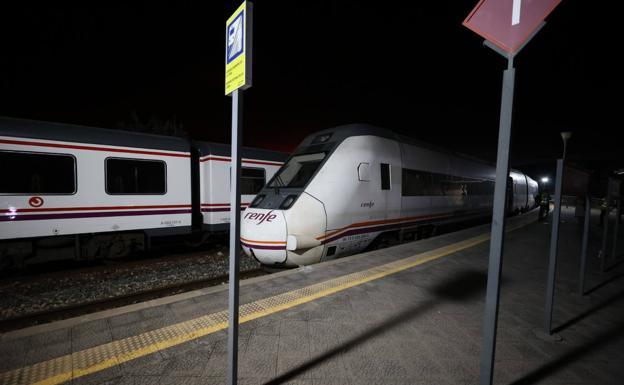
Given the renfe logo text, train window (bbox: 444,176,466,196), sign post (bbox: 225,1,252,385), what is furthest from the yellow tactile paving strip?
train window (bbox: 444,176,466,196)

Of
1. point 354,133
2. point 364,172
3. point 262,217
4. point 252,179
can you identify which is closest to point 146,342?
point 262,217

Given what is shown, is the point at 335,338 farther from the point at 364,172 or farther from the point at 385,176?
the point at 385,176

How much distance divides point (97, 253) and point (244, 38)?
7.43 m

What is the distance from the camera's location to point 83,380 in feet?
6.93

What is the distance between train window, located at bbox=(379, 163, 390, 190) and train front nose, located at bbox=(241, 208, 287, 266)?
105 inches

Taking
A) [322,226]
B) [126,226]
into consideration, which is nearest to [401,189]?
[322,226]

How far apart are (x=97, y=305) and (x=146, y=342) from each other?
2752 millimetres

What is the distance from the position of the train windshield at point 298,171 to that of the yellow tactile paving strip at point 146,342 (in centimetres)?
220

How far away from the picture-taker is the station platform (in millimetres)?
2219

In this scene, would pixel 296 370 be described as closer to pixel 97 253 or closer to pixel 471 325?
pixel 471 325

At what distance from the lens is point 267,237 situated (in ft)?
15.6

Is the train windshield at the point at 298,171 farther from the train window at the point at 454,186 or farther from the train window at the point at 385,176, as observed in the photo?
the train window at the point at 454,186

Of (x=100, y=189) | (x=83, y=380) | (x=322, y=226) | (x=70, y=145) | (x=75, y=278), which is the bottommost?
(x=75, y=278)

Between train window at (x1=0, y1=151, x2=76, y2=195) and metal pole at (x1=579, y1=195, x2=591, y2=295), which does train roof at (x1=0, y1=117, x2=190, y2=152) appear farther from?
metal pole at (x1=579, y1=195, x2=591, y2=295)
